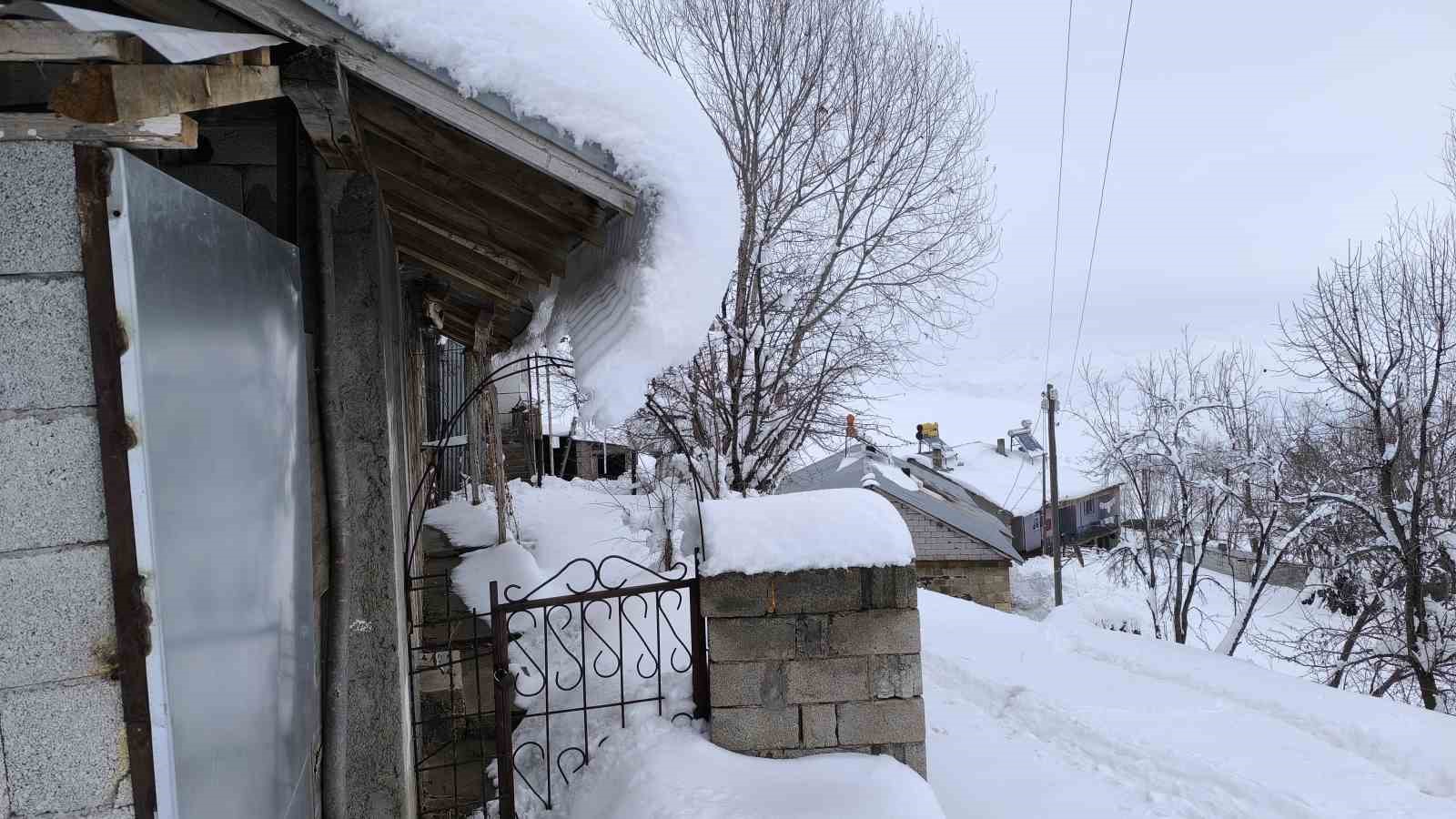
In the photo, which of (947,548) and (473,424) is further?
(947,548)

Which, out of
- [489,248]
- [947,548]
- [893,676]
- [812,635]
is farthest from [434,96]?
[947,548]

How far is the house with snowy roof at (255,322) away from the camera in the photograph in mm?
1577

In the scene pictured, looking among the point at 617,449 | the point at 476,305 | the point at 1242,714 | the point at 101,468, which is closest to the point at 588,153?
the point at 101,468

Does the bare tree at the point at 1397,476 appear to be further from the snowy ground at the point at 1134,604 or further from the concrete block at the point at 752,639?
the concrete block at the point at 752,639

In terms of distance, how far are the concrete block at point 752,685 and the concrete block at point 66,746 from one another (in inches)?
104

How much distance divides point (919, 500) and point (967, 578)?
2482 millimetres

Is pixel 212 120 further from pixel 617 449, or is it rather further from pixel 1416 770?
pixel 617 449

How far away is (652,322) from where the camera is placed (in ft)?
8.29

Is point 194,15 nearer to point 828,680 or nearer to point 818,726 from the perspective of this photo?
point 828,680

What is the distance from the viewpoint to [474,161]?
9.18ft

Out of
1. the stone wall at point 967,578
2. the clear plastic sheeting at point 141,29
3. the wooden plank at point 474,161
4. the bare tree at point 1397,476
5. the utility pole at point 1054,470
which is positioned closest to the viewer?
the clear plastic sheeting at point 141,29

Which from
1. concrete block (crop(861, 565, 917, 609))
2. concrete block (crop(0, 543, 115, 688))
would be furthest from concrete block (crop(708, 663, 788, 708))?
concrete block (crop(0, 543, 115, 688))

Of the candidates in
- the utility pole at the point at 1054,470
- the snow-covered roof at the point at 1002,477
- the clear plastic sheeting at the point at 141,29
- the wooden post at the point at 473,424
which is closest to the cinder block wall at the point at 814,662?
the clear plastic sheeting at the point at 141,29

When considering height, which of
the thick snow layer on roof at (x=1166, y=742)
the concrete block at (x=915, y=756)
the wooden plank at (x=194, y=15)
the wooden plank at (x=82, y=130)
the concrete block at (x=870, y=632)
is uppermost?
the wooden plank at (x=194, y=15)
